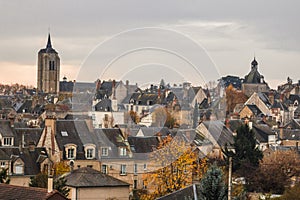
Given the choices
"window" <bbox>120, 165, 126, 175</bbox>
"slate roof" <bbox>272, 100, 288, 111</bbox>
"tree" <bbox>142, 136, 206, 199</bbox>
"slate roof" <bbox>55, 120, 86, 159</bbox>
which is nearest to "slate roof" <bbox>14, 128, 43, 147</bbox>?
"slate roof" <bbox>55, 120, 86, 159</bbox>

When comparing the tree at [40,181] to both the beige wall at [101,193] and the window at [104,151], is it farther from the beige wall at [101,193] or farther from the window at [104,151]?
the window at [104,151]

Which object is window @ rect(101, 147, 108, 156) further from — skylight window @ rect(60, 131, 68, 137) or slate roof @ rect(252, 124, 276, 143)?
slate roof @ rect(252, 124, 276, 143)

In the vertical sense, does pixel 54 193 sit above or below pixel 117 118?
below

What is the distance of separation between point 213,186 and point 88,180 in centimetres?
1078

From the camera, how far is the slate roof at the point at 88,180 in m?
29.4

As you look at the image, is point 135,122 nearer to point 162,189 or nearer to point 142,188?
point 142,188

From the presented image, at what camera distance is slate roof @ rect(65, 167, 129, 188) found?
29430mm

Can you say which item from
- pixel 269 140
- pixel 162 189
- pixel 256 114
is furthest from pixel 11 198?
pixel 256 114

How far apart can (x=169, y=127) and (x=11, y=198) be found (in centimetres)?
1792

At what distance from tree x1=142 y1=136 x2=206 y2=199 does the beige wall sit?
2.43m

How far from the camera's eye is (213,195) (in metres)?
19.8

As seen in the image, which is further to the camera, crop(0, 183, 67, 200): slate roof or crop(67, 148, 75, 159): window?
crop(67, 148, 75, 159): window

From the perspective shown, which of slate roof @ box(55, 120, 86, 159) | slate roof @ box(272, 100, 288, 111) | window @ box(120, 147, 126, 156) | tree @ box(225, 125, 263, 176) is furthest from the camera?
slate roof @ box(272, 100, 288, 111)

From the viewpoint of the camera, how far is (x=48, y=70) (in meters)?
149
